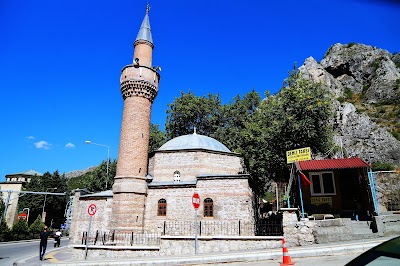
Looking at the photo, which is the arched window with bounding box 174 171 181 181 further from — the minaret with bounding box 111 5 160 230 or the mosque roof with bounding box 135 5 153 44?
the mosque roof with bounding box 135 5 153 44

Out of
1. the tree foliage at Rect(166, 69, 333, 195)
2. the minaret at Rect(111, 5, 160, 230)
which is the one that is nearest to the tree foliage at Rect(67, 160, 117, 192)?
the minaret at Rect(111, 5, 160, 230)

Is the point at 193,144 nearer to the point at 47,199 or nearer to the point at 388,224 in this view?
the point at 388,224

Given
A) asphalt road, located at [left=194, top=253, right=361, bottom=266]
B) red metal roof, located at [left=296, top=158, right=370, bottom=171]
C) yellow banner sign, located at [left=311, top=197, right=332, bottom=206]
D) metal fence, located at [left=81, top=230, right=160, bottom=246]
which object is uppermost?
red metal roof, located at [left=296, top=158, right=370, bottom=171]

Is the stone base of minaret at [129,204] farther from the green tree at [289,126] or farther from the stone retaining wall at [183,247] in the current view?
the green tree at [289,126]

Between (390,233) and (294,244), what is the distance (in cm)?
436

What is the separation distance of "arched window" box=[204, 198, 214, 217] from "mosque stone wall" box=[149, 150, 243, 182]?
3.17 meters

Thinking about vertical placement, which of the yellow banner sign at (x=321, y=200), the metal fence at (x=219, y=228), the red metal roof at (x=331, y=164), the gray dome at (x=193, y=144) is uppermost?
the gray dome at (x=193, y=144)

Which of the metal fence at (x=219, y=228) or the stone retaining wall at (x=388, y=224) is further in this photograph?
the metal fence at (x=219, y=228)

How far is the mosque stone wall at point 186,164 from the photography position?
854 inches

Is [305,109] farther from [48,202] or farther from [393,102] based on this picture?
[393,102]

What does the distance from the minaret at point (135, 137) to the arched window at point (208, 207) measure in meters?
4.54

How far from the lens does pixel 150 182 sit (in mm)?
21219

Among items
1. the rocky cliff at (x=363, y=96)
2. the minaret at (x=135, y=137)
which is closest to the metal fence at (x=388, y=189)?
the minaret at (x=135, y=137)

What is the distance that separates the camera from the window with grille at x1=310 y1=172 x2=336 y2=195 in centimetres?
1588
